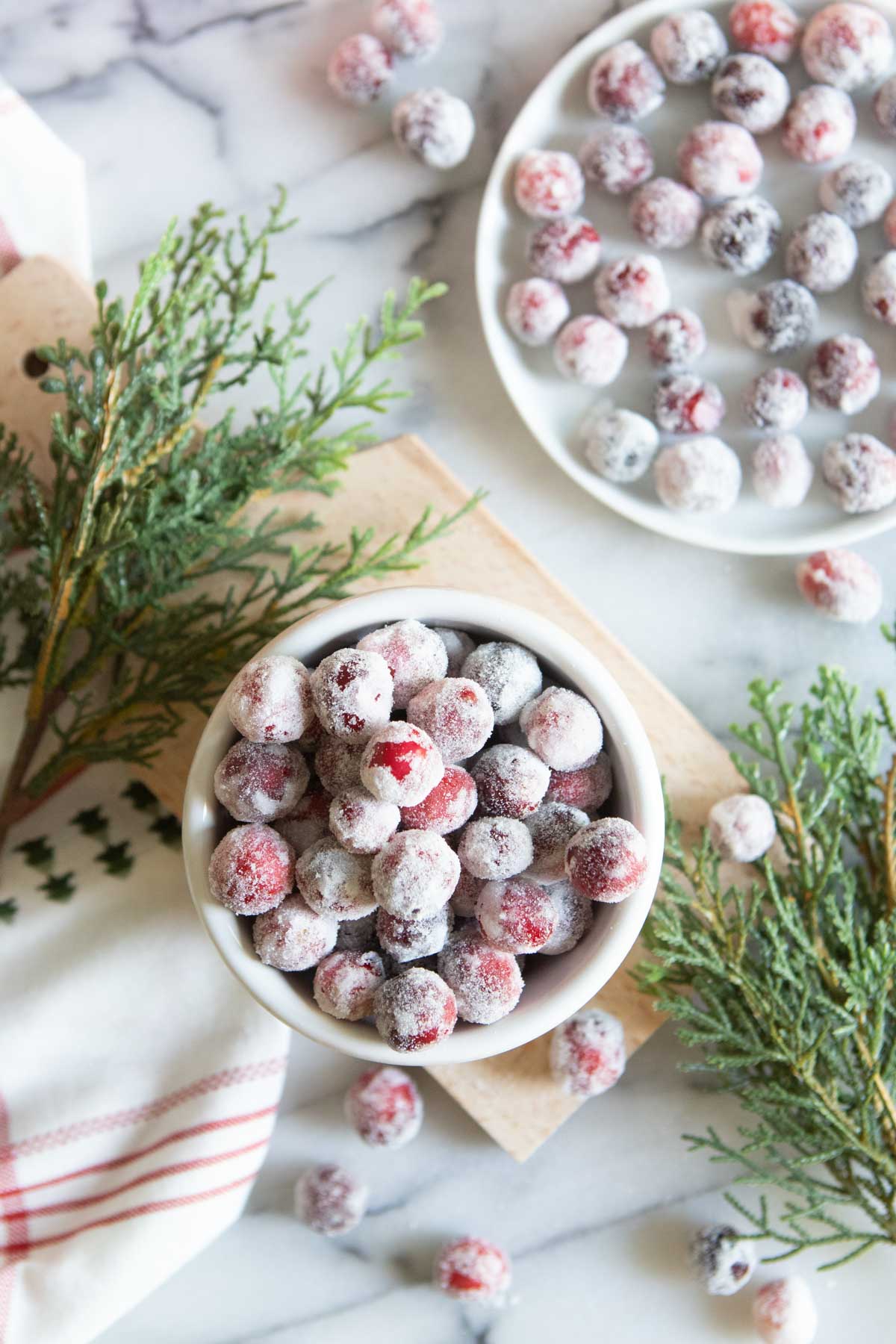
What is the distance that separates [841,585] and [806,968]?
13.7 inches

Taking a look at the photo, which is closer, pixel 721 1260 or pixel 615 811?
pixel 615 811

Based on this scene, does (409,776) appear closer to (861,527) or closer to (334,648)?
(334,648)

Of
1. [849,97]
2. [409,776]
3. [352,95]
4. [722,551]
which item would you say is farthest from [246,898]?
[849,97]

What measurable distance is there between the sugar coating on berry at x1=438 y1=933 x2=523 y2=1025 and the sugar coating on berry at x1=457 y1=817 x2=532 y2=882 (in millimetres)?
42

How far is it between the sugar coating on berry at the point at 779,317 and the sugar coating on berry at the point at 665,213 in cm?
9

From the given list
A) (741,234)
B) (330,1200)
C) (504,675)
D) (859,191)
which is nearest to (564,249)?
(741,234)

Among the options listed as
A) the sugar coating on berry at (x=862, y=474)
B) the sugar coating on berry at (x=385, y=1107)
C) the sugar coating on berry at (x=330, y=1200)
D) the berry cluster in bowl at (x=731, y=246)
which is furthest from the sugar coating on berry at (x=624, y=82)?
the sugar coating on berry at (x=330, y=1200)

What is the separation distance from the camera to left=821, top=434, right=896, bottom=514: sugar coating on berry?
968 mm

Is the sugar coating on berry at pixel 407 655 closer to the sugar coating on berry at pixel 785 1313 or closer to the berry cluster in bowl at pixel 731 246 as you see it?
the berry cluster in bowl at pixel 731 246

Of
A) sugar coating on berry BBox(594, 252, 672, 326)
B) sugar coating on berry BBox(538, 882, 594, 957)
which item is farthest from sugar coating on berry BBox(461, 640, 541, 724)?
sugar coating on berry BBox(594, 252, 672, 326)

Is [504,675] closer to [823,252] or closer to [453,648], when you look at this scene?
[453,648]

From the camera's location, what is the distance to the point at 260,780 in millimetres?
632

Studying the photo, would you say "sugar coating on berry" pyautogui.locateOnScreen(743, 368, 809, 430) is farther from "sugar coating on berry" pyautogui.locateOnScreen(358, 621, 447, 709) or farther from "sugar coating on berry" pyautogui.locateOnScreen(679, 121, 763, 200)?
"sugar coating on berry" pyautogui.locateOnScreen(358, 621, 447, 709)

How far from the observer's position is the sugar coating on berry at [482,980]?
2.05ft
